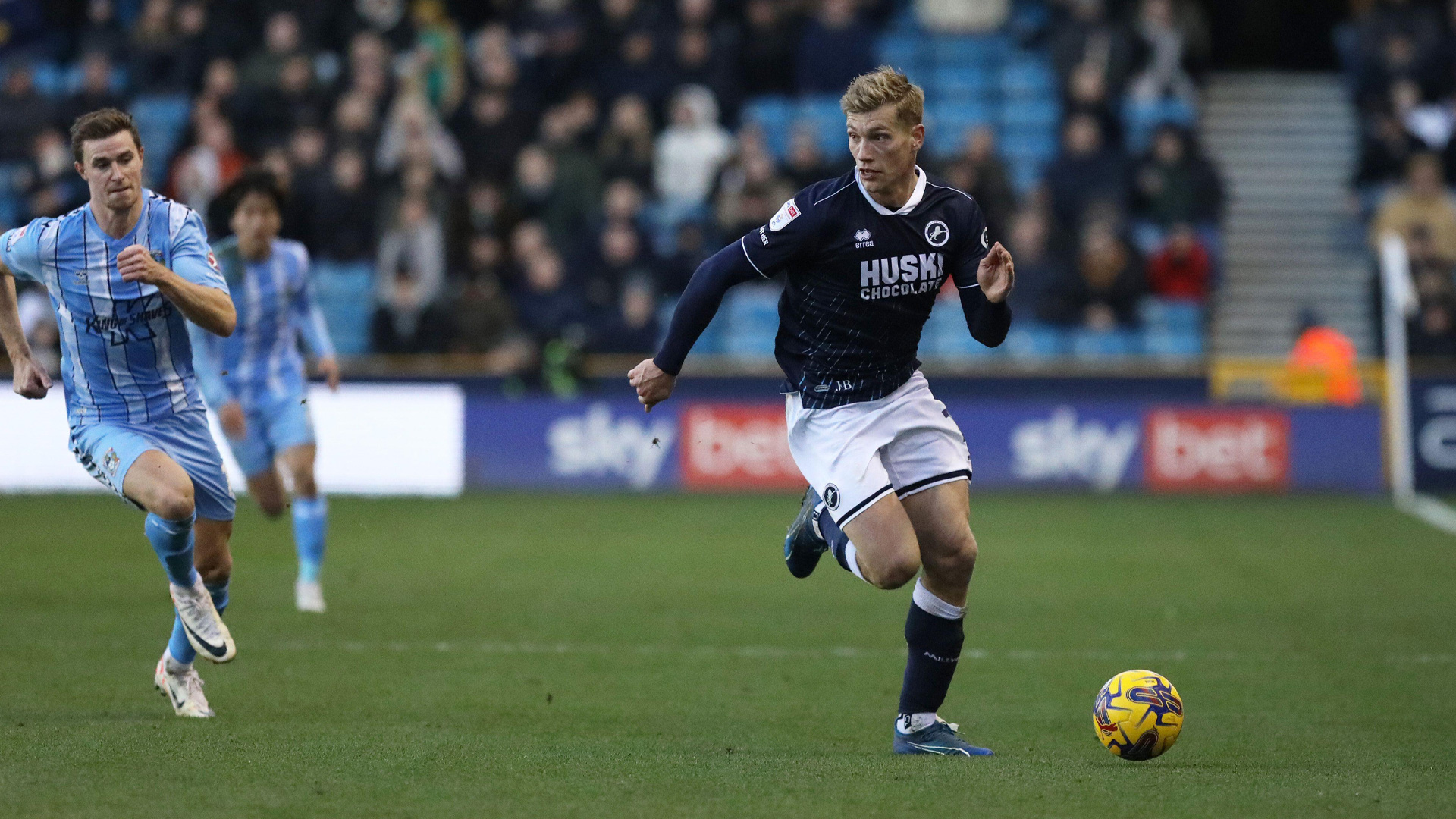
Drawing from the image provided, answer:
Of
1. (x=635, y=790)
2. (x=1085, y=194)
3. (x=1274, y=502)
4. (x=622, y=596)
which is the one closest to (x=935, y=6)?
(x=1085, y=194)

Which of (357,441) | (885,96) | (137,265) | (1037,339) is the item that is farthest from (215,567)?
(1037,339)

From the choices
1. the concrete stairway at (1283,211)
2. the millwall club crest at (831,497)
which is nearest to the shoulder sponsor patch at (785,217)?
the millwall club crest at (831,497)

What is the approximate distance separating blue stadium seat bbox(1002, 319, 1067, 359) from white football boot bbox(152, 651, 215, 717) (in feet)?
41.6

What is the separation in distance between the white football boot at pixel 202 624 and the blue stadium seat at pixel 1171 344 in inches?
535

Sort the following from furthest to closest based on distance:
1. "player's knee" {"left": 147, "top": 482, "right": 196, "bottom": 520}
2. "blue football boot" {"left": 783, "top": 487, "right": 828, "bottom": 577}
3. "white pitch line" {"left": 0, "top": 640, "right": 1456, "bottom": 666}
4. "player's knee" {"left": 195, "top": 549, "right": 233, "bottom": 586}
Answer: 1. "white pitch line" {"left": 0, "top": 640, "right": 1456, "bottom": 666}
2. "player's knee" {"left": 195, "top": 549, "right": 233, "bottom": 586}
3. "blue football boot" {"left": 783, "top": 487, "right": 828, "bottom": 577}
4. "player's knee" {"left": 147, "top": 482, "right": 196, "bottom": 520}

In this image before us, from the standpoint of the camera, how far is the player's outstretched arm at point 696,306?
6434 mm

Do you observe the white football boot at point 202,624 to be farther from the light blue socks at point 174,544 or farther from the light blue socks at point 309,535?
the light blue socks at point 309,535

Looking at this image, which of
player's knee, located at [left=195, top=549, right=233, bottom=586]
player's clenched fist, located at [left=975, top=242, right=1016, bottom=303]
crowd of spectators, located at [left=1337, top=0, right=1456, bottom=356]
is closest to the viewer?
player's clenched fist, located at [left=975, top=242, right=1016, bottom=303]

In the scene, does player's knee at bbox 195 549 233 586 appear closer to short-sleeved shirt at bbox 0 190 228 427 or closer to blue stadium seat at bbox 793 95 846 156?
short-sleeved shirt at bbox 0 190 228 427

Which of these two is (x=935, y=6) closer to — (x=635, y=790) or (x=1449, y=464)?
(x=1449, y=464)

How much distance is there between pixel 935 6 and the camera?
22016mm

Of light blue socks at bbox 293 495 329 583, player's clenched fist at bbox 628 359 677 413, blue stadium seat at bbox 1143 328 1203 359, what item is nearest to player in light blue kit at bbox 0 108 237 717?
player's clenched fist at bbox 628 359 677 413

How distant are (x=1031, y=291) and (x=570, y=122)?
5416 millimetres

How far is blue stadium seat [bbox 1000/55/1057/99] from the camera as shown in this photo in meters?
21.4
